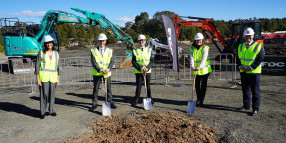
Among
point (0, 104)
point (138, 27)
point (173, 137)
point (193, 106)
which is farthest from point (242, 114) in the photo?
point (138, 27)

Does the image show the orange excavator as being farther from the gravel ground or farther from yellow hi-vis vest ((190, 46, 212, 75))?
yellow hi-vis vest ((190, 46, 212, 75))

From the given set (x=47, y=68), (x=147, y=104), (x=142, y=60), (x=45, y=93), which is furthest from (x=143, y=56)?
(x=45, y=93)

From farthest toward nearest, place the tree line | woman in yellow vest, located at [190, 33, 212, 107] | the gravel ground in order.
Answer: the tree line, woman in yellow vest, located at [190, 33, 212, 107], the gravel ground

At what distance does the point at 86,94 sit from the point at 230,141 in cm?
540

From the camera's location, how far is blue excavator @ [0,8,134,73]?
1266cm

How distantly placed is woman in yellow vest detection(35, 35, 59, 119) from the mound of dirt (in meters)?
1.50

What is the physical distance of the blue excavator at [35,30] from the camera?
41.5ft

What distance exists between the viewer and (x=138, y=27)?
8094 cm

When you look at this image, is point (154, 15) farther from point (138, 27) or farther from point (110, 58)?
point (110, 58)

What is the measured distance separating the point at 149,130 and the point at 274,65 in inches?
239

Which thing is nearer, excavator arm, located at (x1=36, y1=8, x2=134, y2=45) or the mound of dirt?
the mound of dirt

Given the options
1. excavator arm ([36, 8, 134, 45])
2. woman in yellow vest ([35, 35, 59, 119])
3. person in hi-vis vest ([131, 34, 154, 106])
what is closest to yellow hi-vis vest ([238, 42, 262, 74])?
person in hi-vis vest ([131, 34, 154, 106])

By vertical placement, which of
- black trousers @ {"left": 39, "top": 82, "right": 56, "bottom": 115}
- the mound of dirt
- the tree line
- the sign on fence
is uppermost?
the tree line

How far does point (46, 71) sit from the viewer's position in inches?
215
